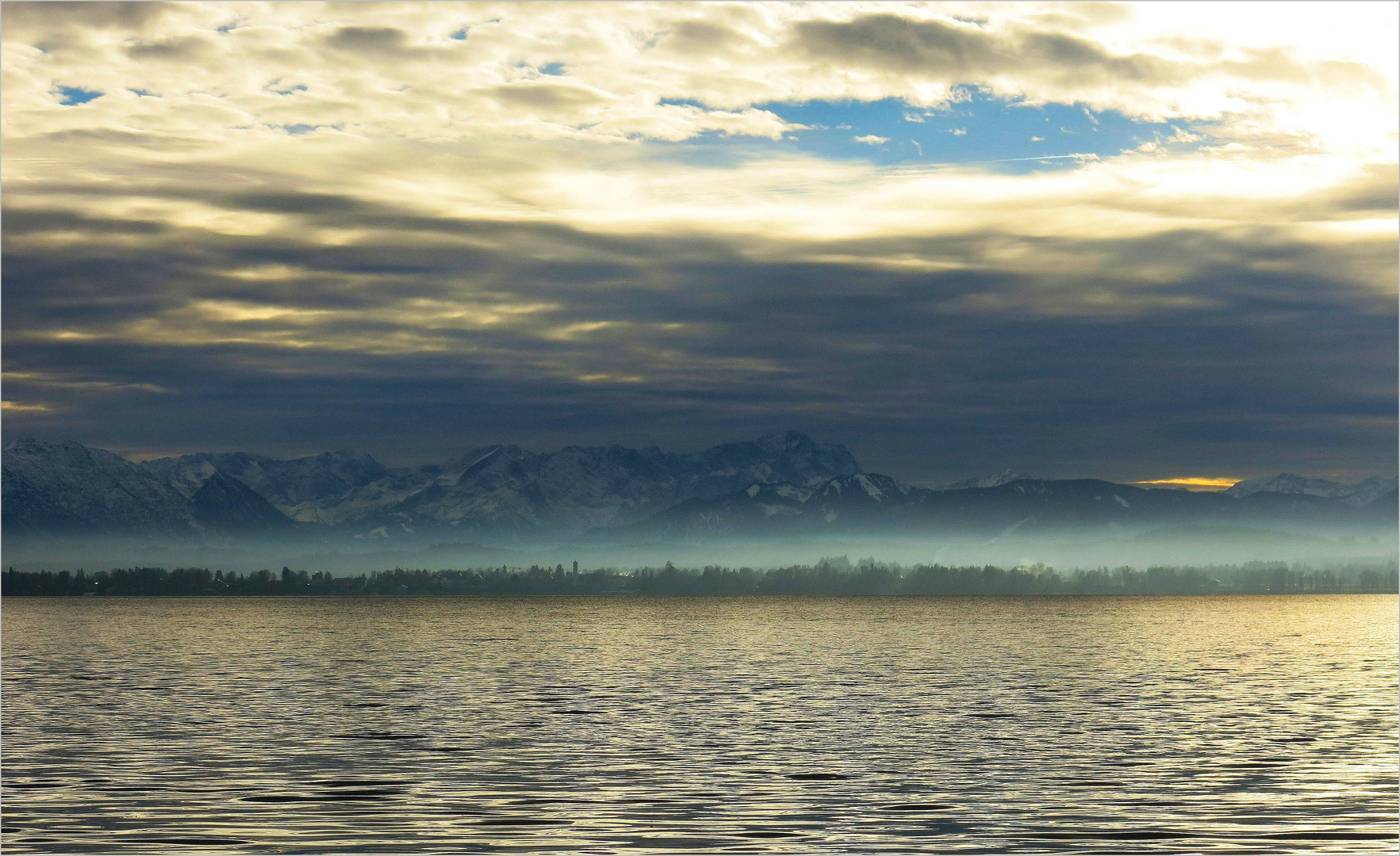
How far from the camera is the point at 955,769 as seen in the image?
60.8 meters

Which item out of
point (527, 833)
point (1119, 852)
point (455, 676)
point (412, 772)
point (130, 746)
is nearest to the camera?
point (1119, 852)

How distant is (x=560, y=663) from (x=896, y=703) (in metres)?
63.4

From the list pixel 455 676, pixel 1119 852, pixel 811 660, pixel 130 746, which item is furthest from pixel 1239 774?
pixel 811 660

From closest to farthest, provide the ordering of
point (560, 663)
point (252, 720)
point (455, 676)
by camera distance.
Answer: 1. point (252, 720)
2. point (455, 676)
3. point (560, 663)

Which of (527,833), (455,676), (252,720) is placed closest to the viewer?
(527,833)

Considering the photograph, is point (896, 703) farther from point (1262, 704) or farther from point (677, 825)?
point (677, 825)

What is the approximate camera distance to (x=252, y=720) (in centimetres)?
8256

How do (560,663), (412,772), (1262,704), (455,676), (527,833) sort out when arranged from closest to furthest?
(527,833) → (412,772) → (1262,704) → (455,676) → (560,663)

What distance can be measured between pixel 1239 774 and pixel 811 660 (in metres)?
98.5

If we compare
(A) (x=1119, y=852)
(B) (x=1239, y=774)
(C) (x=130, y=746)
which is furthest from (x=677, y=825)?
(C) (x=130, y=746)

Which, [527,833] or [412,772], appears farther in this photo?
[412,772]

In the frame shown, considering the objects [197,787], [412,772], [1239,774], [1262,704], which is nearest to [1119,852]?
[1239,774]

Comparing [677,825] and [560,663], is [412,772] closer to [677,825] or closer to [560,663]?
[677,825]

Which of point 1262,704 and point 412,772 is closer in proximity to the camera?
point 412,772
